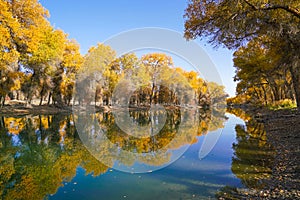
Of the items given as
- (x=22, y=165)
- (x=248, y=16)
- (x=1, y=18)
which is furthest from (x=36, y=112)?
(x=248, y=16)

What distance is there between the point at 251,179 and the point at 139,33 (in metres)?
12.0

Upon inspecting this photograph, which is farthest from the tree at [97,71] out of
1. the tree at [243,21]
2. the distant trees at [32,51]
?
the tree at [243,21]

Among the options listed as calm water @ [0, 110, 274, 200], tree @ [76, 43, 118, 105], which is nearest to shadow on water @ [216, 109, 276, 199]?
calm water @ [0, 110, 274, 200]

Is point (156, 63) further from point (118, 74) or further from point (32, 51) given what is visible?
point (32, 51)

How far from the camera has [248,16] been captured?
8.99m

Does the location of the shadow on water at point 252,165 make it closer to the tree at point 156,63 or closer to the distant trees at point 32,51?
the distant trees at point 32,51

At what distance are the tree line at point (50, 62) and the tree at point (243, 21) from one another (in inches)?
597

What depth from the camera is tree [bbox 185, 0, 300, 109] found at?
8.26 metres

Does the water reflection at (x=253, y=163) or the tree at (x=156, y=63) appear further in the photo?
the tree at (x=156, y=63)

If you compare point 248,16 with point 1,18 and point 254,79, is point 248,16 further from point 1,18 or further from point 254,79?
point 254,79

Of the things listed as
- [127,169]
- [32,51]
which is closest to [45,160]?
[127,169]

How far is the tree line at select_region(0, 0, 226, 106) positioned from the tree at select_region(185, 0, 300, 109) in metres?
15.2

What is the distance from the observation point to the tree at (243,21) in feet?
27.1

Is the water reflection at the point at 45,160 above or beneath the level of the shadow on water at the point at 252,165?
beneath
